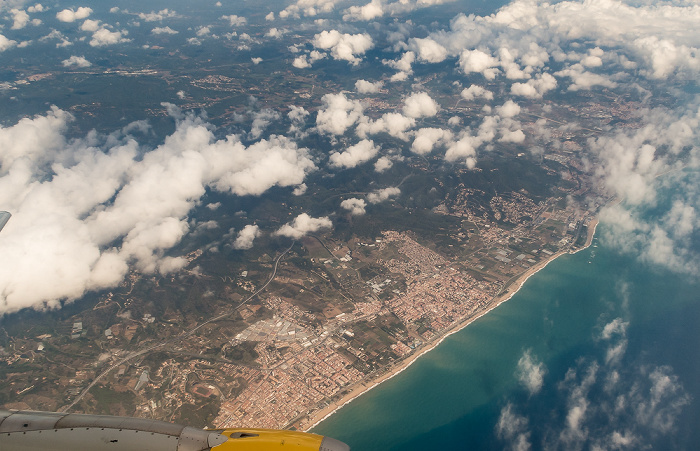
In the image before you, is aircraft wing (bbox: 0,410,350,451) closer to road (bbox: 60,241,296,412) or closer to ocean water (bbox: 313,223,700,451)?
ocean water (bbox: 313,223,700,451)

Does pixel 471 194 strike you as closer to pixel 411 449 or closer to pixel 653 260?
pixel 653 260

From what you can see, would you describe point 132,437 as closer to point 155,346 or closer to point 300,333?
point 300,333

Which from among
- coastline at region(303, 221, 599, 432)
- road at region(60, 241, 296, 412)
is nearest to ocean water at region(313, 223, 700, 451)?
coastline at region(303, 221, 599, 432)

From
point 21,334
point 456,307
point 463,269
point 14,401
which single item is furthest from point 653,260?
point 21,334

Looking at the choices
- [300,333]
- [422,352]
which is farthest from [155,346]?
[422,352]

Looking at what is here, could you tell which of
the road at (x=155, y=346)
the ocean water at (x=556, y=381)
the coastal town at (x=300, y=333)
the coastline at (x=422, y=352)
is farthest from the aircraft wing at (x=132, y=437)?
the road at (x=155, y=346)
